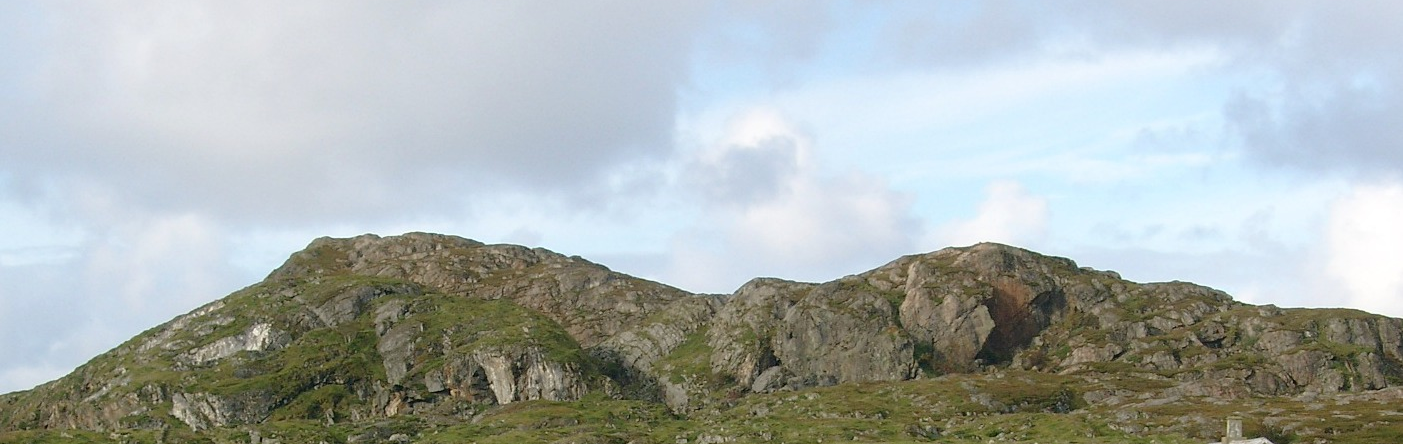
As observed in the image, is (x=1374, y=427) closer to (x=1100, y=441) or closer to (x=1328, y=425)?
(x=1328, y=425)

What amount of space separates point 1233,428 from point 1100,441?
44.9m

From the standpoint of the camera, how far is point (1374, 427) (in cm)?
19850

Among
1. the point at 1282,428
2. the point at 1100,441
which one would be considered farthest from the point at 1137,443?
the point at 1282,428

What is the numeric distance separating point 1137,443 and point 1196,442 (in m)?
9.08

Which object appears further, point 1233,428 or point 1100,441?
point 1100,441

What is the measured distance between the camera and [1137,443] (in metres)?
198

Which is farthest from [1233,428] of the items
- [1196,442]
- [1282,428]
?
[1282,428]

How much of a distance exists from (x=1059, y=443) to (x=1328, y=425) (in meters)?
37.0

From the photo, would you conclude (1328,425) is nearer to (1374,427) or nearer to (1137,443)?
(1374,427)

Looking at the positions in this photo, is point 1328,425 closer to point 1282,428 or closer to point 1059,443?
point 1282,428

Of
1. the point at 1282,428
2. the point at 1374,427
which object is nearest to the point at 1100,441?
the point at 1282,428

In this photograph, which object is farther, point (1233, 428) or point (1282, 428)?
point (1282, 428)

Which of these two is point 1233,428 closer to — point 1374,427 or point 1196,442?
point 1196,442

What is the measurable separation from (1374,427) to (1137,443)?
32456mm
